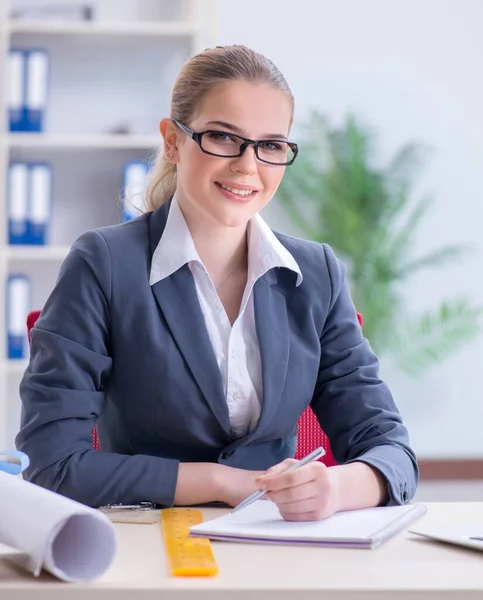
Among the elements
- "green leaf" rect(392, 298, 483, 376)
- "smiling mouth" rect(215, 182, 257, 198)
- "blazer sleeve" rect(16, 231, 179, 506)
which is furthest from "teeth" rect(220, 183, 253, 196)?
"green leaf" rect(392, 298, 483, 376)

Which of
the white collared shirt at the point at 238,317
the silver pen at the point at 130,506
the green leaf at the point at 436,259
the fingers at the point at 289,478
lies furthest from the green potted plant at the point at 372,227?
the fingers at the point at 289,478

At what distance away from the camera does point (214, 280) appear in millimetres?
1690

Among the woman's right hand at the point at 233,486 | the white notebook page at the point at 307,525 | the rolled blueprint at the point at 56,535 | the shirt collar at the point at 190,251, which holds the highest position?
the shirt collar at the point at 190,251

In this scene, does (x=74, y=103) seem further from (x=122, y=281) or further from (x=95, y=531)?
(x=95, y=531)

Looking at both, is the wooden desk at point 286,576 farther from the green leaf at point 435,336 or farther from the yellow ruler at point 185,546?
the green leaf at point 435,336

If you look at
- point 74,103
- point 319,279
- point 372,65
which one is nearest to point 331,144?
point 372,65

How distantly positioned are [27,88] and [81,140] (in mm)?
290

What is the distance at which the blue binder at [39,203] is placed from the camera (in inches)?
155

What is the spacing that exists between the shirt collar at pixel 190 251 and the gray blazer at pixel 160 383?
0.02 metres

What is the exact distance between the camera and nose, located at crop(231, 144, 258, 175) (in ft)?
5.10

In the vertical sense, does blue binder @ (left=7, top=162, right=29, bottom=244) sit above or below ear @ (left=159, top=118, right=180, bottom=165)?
below

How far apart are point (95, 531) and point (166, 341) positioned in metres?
0.59

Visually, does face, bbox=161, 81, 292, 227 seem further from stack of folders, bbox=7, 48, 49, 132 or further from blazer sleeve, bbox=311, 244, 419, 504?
stack of folders, bbox=7, 48, 49, 132

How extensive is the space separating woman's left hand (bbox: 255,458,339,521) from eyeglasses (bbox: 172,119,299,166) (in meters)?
0.53
